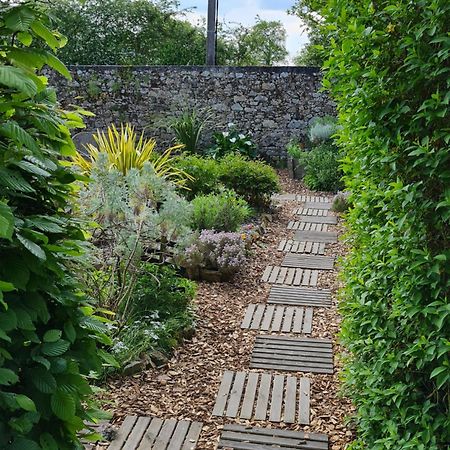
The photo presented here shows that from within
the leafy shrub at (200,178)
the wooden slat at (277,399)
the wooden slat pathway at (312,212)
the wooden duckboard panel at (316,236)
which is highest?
the leafy shrub at (200,178)

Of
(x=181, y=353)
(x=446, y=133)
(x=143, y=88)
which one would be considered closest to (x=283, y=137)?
(x=143, y=88)

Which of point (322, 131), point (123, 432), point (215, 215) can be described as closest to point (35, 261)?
point (123, 432)

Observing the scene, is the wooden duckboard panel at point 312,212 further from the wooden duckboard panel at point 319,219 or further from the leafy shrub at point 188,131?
the leafy shrub at point 188,131

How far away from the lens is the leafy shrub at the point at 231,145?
9234mm

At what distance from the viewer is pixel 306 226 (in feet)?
21.8

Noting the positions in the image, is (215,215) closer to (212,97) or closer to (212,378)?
(212,378)

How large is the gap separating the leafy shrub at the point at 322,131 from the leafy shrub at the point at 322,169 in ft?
0.75

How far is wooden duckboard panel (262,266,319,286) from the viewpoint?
4855 millimetres

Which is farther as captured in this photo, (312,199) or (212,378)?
(312,199)

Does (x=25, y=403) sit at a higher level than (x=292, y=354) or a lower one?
higher

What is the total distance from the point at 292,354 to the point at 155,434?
1174mm

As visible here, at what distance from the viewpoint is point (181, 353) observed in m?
3.48

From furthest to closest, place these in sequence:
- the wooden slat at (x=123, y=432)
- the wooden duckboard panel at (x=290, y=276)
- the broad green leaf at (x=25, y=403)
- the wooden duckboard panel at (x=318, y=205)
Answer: the wooden duckboard panel at (x=318, y=205) → the wooden duckboard panel at (x=290, y=276) → the wooden slat at (x=123, y=432) → the broad green leaf at (x=25, y=403)

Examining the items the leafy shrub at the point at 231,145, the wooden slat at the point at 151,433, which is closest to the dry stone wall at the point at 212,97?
the leafy shrub at the point at 231,145
